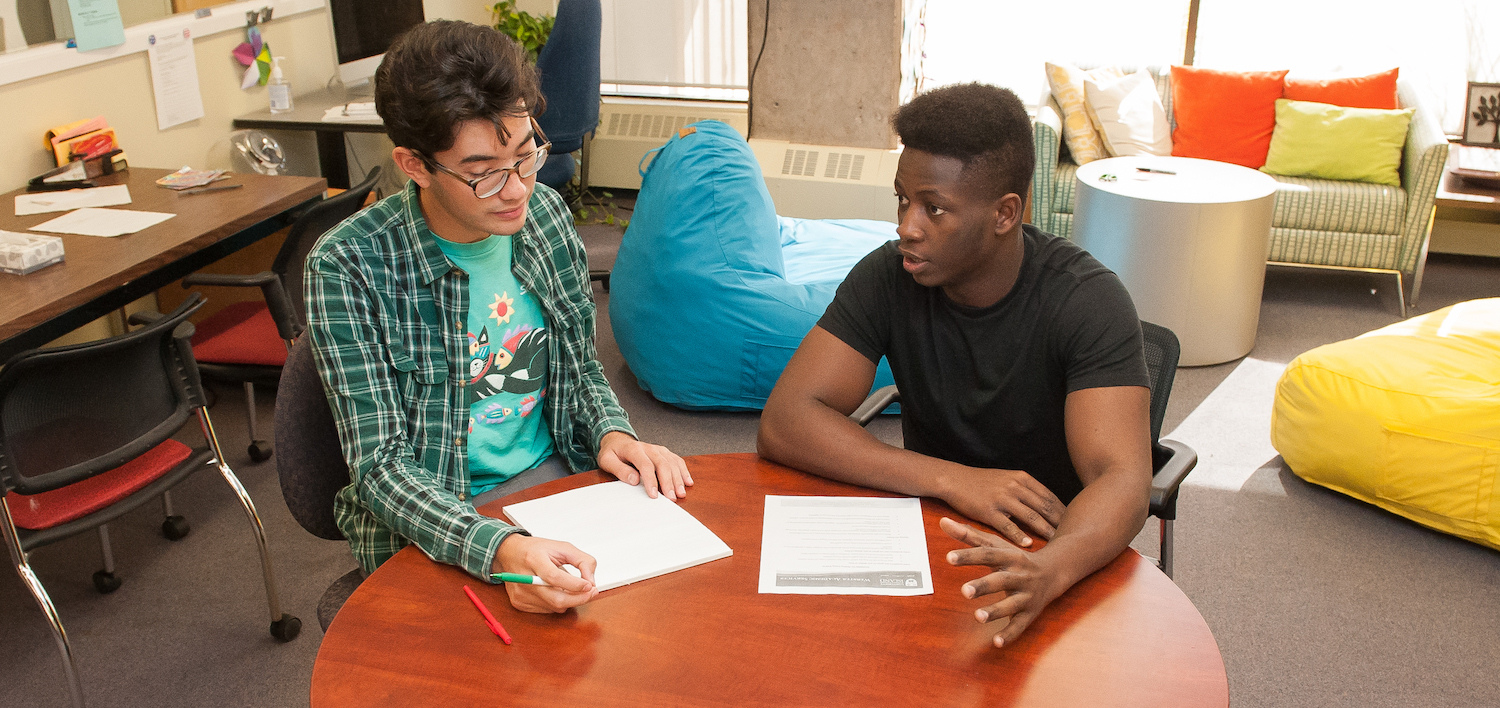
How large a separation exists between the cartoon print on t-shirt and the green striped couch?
11.2 ft

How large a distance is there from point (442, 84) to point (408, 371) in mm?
387

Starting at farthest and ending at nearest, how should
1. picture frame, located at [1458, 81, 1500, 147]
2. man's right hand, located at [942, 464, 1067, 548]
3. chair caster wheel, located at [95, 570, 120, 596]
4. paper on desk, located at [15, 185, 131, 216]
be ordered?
picture frame, located at [1458, 81, 1500, 147] < paper on desk, located at [15, 185, 131, 216] < chair caster wheel, located at [95, 570, 120, 596] < man's right hand, located at [942, 464, 1067, 548]

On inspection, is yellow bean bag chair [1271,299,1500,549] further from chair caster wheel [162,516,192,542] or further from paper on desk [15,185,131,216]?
paper on desk [15,185,131,216]

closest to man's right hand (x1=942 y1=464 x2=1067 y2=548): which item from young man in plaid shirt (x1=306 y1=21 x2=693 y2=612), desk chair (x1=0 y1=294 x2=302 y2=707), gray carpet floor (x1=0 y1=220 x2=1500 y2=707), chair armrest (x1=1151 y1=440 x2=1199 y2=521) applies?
chair armrest (x1=1151 y1=440 x2=1199 y2=521)

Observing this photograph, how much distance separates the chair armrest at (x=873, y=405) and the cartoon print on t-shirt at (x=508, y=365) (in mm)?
507

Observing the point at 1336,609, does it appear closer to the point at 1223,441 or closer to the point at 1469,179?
the point at 1223,441

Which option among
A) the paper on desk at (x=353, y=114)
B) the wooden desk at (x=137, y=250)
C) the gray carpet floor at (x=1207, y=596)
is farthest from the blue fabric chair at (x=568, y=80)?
the gray carpet floor at (x=1207, y=596)

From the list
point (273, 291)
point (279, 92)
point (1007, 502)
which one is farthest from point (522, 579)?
point (279, 92)

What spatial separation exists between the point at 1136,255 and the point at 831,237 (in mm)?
1044

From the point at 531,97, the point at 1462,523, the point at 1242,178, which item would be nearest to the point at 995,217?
the point at 531,97

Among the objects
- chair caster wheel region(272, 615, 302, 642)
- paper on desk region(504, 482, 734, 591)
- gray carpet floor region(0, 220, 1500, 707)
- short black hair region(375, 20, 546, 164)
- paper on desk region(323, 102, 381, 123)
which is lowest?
gray carpet floor region(0, 220, 1500, 707)

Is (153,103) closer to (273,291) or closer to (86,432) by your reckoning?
(273,291)

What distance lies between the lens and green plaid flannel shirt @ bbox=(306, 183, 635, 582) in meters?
1.31

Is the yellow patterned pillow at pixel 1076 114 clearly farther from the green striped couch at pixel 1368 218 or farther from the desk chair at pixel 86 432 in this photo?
the desk chair at pixel 86 432
